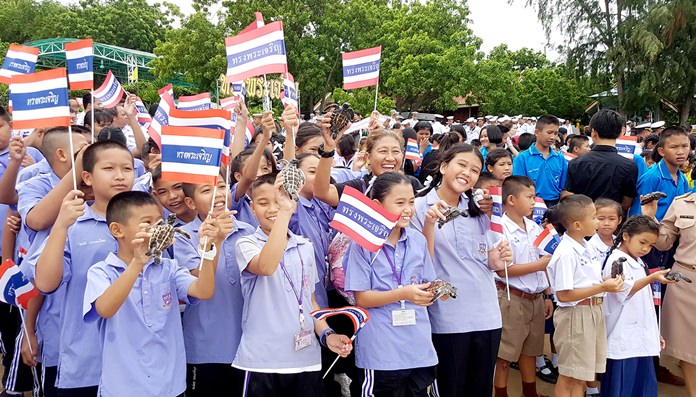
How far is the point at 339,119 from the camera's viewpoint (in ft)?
12.5

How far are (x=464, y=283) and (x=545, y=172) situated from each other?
327cm

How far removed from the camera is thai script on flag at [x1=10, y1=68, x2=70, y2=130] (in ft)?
9.13

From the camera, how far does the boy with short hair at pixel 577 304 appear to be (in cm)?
336

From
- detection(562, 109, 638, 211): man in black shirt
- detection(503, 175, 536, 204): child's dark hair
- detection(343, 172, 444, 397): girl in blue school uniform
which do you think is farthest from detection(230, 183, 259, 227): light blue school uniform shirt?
detection(562, 109, 638, 211): man in black shirt

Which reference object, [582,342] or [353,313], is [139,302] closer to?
[353,313]

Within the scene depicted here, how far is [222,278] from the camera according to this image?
291 cm

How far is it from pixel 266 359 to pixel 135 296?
68 cm

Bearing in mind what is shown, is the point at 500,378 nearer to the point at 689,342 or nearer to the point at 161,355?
the point at 689,342

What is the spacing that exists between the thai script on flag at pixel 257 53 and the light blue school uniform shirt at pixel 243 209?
77cm

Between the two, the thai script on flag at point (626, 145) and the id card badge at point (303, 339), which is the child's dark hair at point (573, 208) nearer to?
the id card badge at point (303, 339)

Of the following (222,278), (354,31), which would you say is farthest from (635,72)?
(222,278)

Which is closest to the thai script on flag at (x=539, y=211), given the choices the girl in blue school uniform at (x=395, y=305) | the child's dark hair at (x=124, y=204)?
the girl in blue school uniform at (x=395, y=305)

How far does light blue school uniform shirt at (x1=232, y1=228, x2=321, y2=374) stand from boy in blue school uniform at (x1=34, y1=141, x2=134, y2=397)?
68 centimetres

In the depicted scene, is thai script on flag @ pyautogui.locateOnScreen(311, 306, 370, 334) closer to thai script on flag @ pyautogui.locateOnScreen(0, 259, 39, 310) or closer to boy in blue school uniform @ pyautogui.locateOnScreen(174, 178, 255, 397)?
boy in blue school uniform @ pyautogui.locateOnScreen(174, 178, 255, 397)
